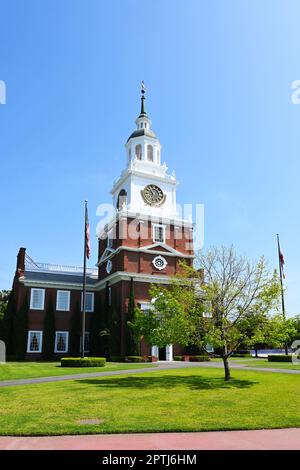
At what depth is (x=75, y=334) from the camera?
1836 inches

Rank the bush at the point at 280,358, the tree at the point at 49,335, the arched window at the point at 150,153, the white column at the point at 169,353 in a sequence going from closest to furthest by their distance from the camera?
the bush at the point at 280,358
the white column at the point at 169,353
the tree at the point at 49,335
the arched window at the point at 150,153

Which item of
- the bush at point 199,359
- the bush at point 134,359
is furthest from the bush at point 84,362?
the bush at point 199,359

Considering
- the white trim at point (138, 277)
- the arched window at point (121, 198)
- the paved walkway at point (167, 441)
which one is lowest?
the paved walkway at point (167, 441)

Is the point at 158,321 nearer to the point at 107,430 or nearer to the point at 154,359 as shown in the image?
the point at 107,430

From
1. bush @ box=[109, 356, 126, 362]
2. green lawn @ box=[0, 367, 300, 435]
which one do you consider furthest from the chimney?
green lawn @ box=[0, 367, 300, 435]

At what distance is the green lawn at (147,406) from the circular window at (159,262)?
25304 millimetres

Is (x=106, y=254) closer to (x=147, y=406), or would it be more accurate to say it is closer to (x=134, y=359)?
(x=134, y=359)

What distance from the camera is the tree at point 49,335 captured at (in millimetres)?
44531

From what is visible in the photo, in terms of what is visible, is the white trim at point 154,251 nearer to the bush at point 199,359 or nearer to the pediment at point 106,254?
the pediment at point 106,254

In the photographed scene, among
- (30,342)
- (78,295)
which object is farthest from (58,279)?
(30,342)

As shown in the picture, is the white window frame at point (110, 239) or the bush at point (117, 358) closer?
the bush at point (117, 358)

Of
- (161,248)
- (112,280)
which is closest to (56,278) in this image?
(112,280)

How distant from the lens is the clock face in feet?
158

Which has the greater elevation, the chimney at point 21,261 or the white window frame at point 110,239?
the white window frame at point 110,239
